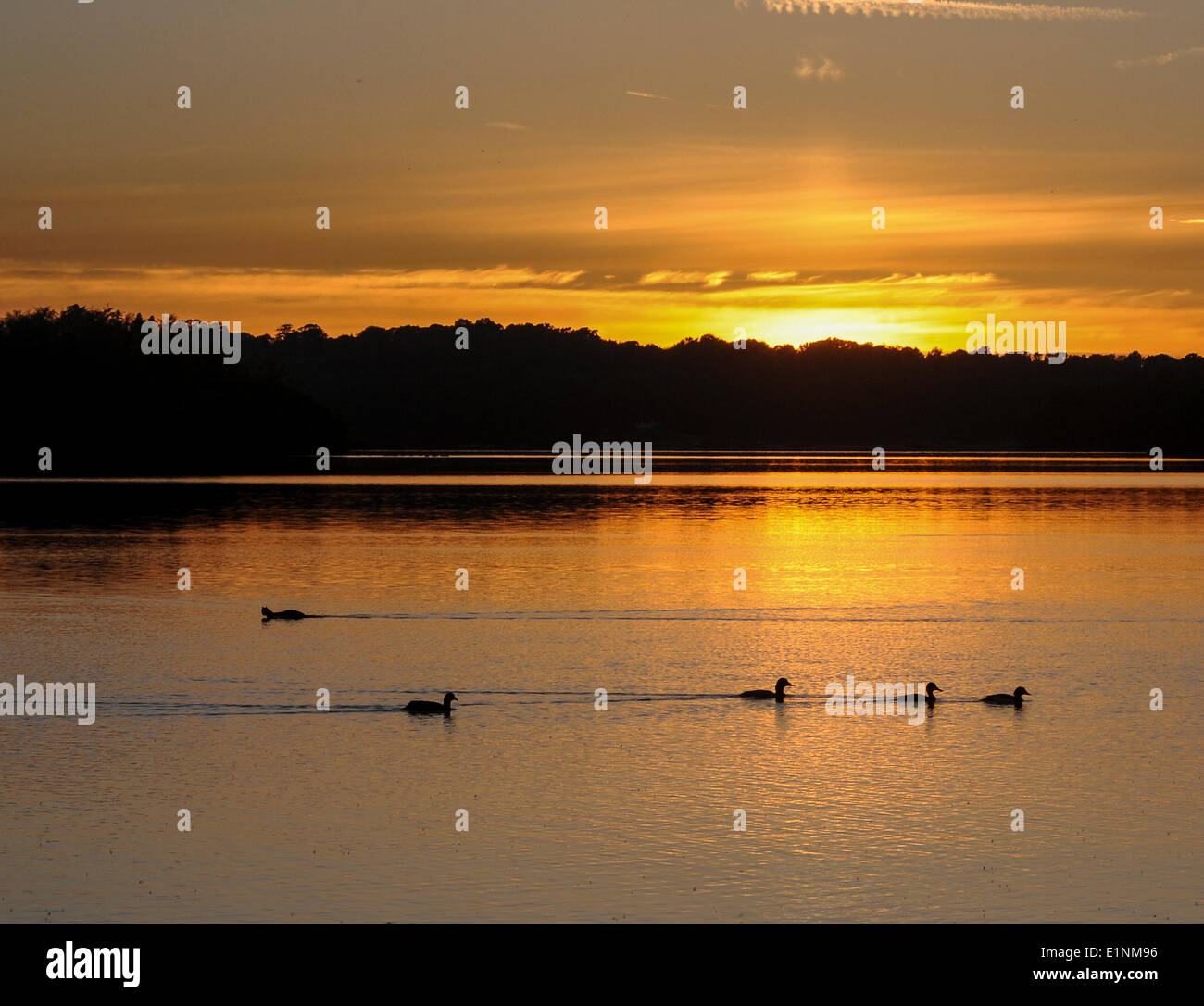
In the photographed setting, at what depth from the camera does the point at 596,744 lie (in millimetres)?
23516

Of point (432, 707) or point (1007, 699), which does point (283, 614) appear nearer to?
point (432, 707)

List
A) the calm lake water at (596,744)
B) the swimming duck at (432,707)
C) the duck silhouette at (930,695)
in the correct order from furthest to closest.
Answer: the duck silhouette at (930,695)
the swimming duck at (432,707)
the calm lake water at (596,744)

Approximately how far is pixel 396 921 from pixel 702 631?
23112 millimetres

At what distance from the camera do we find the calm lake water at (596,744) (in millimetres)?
16031

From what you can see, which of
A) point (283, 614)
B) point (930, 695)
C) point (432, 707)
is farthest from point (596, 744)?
point (283, 614)

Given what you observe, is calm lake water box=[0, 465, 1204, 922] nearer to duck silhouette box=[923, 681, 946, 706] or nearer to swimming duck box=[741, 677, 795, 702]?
swimming duck box=[741, 677, 795, 702]

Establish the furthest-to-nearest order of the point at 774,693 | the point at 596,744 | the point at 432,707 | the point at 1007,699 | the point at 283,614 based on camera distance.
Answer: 1. the point at 283,614
2. the point at 774,693
3. the point at 1007,699
4. the point at 432,707
5. the point at 596,744

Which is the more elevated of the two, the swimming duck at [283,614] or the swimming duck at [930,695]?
the swimming duck at [283,614]

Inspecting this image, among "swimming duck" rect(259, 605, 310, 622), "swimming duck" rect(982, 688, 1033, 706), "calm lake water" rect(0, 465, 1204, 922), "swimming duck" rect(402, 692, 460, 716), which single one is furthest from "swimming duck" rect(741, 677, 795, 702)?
"swimming duck" rect(259, 605, 310, 622)

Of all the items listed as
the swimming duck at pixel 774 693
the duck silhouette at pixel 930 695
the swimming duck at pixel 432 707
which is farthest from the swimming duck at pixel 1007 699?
the swimming duck at pixel 432 707

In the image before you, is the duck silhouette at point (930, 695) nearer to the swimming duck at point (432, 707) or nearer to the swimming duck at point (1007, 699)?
the swimming duck at point (1007, 699)

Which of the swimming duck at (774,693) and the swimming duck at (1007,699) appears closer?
the swimming duck at (1007,699)

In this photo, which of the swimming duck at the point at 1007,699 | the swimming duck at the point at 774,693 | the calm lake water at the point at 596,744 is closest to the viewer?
the calm lake water at the point at 596,744
